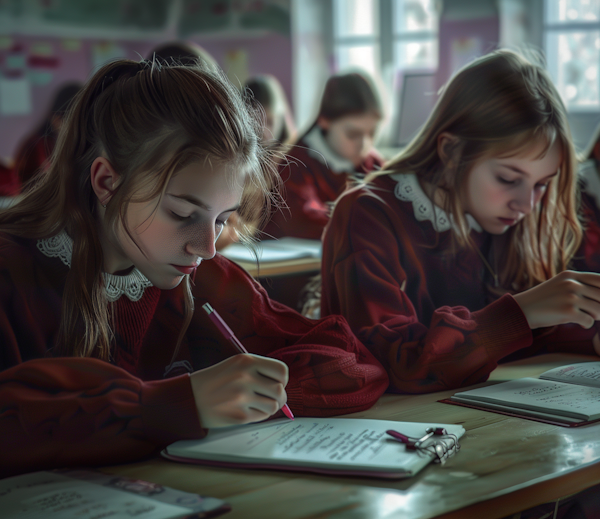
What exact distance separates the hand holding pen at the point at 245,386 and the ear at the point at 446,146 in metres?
0.65

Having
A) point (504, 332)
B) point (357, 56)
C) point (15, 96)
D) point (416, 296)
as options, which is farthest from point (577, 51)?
point (15, 96)

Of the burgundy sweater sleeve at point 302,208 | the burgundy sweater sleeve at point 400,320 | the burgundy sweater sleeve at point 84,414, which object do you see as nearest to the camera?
the burgundy sweater sleeve at point 84,414

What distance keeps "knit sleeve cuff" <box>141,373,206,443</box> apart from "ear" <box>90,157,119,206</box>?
0.26 m

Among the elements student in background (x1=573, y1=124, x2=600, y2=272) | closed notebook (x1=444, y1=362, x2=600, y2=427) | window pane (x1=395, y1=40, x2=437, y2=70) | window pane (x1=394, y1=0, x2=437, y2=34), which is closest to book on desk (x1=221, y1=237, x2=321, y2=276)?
student in background (x1=573, y1=124, x2=600, y2=272)

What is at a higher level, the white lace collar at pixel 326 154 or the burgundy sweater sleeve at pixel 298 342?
the white lace collar at pixel 326 154

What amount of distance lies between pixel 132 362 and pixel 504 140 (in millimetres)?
722

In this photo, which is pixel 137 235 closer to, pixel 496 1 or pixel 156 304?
pixel 156 304

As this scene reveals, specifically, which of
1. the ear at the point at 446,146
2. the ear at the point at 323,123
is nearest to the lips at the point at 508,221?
the ear at the point at 446,146

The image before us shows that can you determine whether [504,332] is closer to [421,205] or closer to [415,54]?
[421,205]

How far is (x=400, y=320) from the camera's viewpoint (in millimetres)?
1124

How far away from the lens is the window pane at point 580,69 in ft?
12.1

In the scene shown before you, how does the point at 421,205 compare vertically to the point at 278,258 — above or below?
above

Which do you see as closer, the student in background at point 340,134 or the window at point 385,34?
the student in background at point 340,134

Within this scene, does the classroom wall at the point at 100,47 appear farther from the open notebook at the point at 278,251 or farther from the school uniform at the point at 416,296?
the school uniform at the point at 416,296
